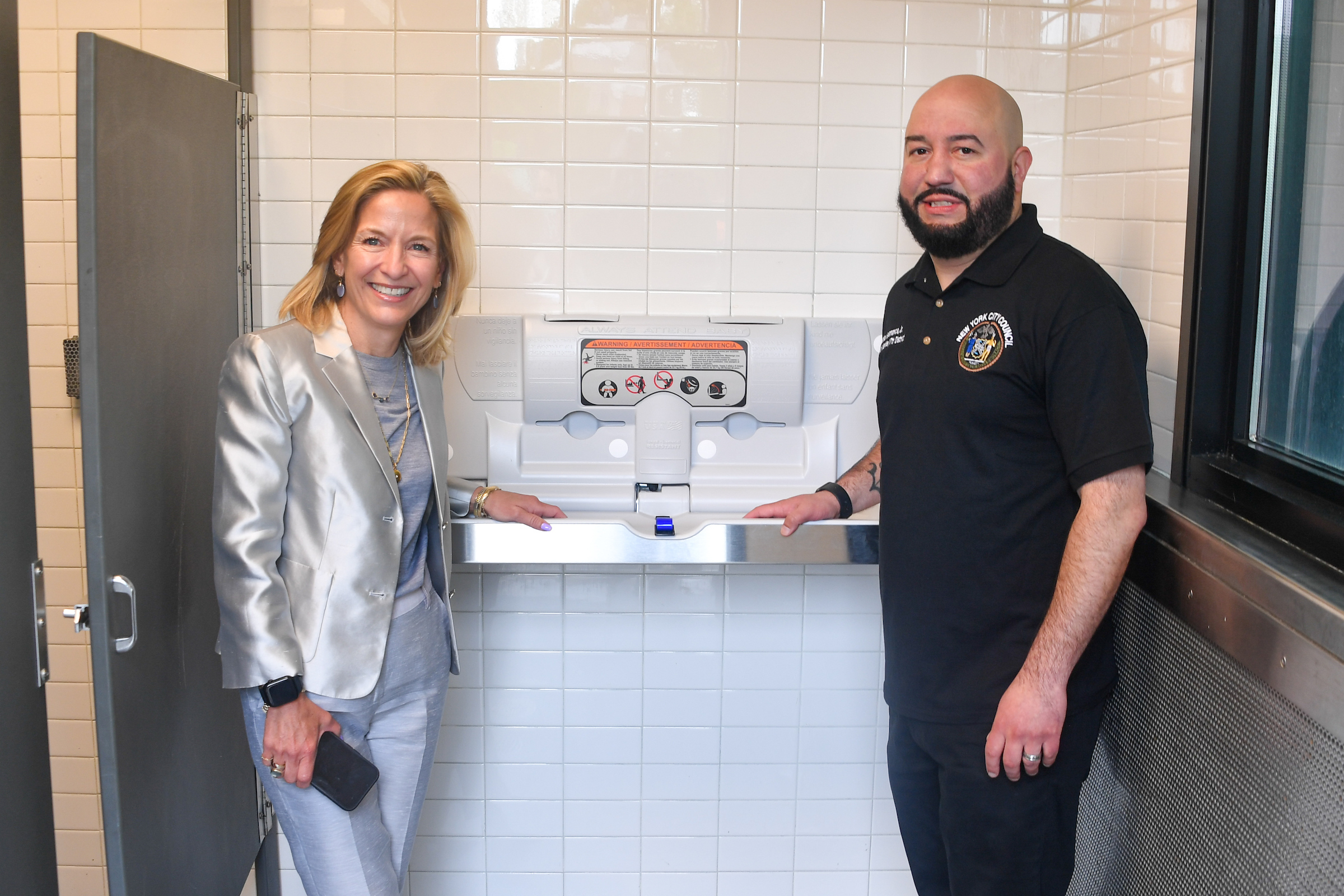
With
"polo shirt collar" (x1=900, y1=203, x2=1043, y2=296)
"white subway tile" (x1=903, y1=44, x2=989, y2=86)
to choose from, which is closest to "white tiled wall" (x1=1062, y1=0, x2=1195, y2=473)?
"white subway tile" (x1=903, y1=44, x2=989, y2=86)

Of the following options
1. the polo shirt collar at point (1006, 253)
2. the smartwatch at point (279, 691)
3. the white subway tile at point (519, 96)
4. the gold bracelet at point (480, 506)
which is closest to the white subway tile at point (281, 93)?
the white subway tile at point (519, 96)

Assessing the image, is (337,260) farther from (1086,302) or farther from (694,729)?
(694,729)

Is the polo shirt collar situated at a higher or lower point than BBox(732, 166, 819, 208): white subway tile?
lower

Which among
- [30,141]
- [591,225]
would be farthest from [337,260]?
[591,225]

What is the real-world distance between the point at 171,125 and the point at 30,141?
9.6 inches

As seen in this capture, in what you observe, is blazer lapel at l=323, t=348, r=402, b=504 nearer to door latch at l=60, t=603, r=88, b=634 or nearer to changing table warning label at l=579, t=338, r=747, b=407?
door latch at l=60, t=603, r=88, b=634

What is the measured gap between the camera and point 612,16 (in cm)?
242

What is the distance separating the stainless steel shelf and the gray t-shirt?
0.22 metres

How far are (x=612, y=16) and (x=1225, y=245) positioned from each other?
1.36m

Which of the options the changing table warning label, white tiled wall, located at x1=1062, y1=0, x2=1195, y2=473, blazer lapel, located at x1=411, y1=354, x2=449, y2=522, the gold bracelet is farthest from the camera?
the changing table warning label

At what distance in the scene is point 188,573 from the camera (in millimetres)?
1964

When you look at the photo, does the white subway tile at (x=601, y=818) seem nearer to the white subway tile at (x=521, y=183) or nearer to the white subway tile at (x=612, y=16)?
the white subway tile at (x=521, y=183)

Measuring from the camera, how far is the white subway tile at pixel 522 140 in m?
2.44

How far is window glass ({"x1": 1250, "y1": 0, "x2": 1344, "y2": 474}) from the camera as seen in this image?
1517 mm
